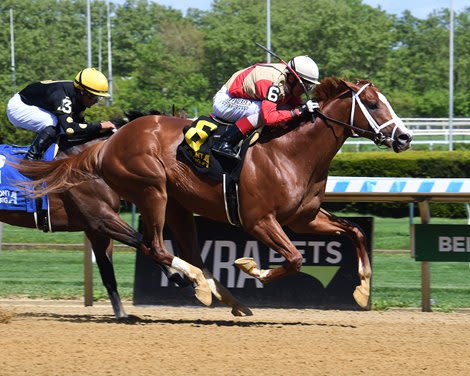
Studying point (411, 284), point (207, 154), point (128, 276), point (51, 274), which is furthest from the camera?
point (51, 274)

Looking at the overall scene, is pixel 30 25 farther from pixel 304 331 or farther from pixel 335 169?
pixel 304 331

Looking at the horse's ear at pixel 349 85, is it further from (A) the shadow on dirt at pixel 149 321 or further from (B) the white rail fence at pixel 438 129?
(B) the white rail fence at pixel 438 129

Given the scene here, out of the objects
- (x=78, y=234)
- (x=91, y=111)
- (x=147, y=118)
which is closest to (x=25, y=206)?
(x=147, y=118)

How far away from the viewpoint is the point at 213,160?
7539mm

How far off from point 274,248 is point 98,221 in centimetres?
159

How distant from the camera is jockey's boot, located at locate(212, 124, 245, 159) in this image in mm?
7414

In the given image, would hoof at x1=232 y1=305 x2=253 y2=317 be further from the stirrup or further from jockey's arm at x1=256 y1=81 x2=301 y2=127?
jockey's arm at x1=256 y1=81 x2=301 y2=127

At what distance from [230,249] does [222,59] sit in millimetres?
33199

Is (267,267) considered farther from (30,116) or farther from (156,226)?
(30,116)

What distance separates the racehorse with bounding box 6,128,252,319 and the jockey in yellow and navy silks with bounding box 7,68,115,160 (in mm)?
500

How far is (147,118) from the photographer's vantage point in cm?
793

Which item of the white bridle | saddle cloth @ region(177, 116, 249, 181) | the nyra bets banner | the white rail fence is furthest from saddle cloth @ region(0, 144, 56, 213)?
the white rail fence

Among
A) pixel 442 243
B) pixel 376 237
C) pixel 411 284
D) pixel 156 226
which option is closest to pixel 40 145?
pixel 156 226

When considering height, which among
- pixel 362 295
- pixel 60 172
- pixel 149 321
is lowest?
pixel 149 321
